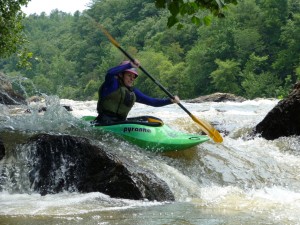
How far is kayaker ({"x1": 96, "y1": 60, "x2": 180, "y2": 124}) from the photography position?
22.0 feet

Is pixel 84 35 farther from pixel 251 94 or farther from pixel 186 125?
pixel 186 125

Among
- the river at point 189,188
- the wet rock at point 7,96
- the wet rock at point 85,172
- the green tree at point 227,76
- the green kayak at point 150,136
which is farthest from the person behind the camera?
the green tree at point 227,76

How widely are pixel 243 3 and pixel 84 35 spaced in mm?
47888

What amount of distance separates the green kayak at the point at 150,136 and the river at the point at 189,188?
0.36ft

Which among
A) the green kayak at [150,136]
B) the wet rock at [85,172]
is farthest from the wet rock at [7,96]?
the wet rock at [85,172]

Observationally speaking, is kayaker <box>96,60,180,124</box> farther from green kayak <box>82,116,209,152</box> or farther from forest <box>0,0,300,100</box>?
forest <box>0,0,300,100</box>

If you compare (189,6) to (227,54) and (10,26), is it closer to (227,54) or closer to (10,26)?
(10,26)

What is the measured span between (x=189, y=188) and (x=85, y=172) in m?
1.14

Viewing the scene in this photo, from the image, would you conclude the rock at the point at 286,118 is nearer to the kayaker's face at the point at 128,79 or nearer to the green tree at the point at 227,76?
the kayaker's face at the point at 128,79

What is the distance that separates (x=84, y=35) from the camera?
90.1 metres

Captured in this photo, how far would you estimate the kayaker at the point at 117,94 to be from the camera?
6711 mm

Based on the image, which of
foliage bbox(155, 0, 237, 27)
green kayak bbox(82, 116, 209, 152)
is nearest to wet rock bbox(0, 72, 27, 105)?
green kayak bbox(82, 116, 209, 152)

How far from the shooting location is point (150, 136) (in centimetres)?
649

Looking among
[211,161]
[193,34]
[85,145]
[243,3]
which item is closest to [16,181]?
[85,145]
